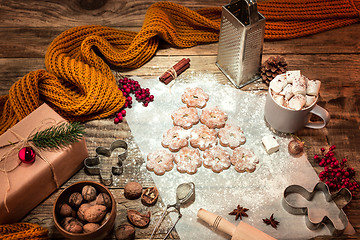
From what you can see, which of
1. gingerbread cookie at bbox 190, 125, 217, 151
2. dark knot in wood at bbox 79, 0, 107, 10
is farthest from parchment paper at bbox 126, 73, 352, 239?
dark knot in wood at bbox 79, 0, 107, 10

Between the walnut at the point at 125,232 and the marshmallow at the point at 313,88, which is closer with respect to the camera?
the walnut at the point at 125,232

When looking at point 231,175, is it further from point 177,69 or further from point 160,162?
point 177,69

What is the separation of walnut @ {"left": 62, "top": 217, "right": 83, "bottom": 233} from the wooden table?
0.16 metres

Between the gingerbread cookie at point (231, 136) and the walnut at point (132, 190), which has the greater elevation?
the walnut at point (132, 190)

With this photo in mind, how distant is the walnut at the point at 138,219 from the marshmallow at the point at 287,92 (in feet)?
2.29

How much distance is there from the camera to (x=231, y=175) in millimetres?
1701

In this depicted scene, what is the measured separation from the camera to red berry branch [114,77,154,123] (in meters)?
1.85

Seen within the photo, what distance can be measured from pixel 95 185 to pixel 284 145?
0.77 meters

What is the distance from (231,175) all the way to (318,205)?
34cm

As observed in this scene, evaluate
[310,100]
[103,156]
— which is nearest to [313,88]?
[310,100]

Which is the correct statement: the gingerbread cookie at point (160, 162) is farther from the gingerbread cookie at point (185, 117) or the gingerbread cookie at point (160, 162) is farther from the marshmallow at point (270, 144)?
the marshmallow at point (270, 144)

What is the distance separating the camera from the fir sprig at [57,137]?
5.07 ft

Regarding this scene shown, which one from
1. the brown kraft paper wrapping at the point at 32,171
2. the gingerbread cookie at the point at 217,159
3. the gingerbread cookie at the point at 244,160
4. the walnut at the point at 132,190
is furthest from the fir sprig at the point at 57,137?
the gingerbread cookie at the point at 244,160

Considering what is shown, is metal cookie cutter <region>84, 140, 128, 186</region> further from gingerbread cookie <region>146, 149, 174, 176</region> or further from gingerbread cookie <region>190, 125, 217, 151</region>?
gingerbread cookie <region>190, 125, 217, 151</region>
